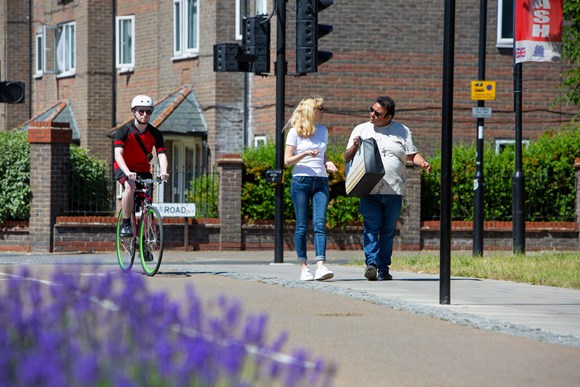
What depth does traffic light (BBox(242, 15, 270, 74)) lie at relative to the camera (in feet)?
57.1

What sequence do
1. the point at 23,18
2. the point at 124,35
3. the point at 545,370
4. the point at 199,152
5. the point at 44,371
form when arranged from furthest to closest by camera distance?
the point at 23,18, the point at 124,35, the point at 199,152, the point at 545,370, the point at 44,371

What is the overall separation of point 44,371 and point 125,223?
32.0 feet

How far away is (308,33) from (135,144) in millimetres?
4474

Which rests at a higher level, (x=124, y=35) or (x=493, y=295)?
(x=124, y=35)

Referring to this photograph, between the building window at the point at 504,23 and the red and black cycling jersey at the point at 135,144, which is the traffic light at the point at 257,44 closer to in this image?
the red and black cycling jersey at the point at 135,144

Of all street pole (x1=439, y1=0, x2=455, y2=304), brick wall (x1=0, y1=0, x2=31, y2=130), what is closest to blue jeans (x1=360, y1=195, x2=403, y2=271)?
street pole (x1=439, y1=0, x2=455, y2=304)

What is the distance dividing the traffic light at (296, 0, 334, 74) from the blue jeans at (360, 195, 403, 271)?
15.0ft

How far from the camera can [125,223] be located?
13.7 m

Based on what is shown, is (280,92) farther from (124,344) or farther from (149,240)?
(124,344)

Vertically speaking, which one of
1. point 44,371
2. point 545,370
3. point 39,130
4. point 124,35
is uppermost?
point 124,35

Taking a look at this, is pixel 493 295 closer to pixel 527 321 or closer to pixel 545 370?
pixel 527 321

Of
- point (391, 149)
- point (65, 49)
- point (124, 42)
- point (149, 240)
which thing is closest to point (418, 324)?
point (391, 149)

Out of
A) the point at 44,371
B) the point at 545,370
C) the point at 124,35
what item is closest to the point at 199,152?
the point at 124,35

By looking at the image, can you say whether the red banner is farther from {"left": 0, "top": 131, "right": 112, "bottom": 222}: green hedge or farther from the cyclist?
{"left": 0, "top": 131, "right": 112, "bottom": 222}: green hedge
